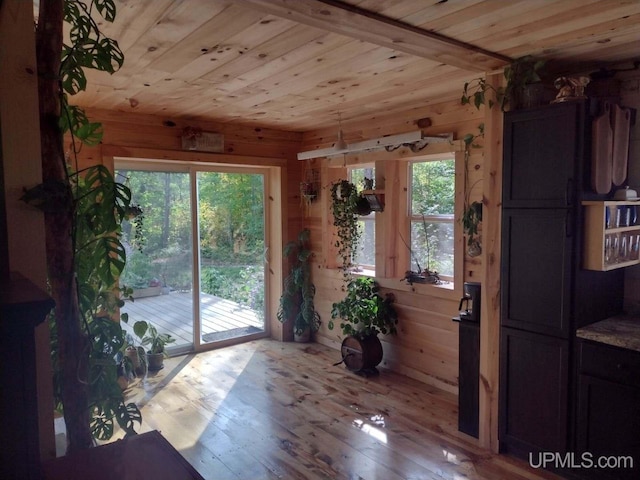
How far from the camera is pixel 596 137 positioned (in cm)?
237

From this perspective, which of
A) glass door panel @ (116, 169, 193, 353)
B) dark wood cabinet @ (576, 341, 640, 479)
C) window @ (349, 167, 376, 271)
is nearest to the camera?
dark wood cabinet @ (576, 341, 640, 479)

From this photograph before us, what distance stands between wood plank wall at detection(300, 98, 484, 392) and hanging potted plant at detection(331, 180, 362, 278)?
233 mm

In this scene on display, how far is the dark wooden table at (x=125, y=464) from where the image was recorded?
41.6 inches

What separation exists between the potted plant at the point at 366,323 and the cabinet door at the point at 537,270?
4.91ft

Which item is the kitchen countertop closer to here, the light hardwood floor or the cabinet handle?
the cabinet handle

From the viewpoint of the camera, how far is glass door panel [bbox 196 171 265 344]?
4805 mm

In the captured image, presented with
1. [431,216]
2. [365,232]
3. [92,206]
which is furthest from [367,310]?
[92,206]

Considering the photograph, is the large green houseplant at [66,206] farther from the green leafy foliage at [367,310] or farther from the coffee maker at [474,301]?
the green leafy foliage at [367,310]

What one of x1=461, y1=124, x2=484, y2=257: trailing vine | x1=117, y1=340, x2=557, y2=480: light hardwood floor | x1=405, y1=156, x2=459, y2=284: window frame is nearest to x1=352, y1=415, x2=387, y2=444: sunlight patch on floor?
x1=117, y1=340, x2=557, y2=480: light hardwood floor

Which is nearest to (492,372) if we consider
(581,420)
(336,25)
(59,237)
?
(581,420)

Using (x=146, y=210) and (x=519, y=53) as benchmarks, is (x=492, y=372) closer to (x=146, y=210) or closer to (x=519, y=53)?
(x=519, y=53)

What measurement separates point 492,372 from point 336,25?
7.08 feet

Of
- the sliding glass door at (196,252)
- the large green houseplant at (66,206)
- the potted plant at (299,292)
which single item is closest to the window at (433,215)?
the potted plant at (299,292)

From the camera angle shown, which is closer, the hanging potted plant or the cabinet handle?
the cabinet handle
